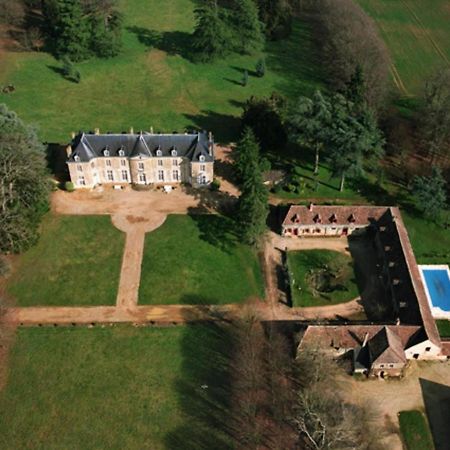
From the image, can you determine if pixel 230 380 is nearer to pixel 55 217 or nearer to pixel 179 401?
pixel 179 401

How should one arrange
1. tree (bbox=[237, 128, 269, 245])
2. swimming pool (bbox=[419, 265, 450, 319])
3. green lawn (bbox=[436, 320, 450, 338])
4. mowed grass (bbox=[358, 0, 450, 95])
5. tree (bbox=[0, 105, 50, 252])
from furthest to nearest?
mowed grass (bbox=[358, 0, 450, 95])
tree (bbox=[237, 128, 269, 245])
tree (bbox=[0, 105, 50, 252])
swimming pool (bbox=[419, 265, 450, 319])
green lawn (bbox=[436, 320, 450, 338])

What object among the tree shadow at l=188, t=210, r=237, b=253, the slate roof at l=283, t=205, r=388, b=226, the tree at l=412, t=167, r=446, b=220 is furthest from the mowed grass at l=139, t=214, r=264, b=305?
the tree at l=412, t=167, r=446, b=220

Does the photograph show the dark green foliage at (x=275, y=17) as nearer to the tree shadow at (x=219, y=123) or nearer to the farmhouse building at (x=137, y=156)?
the tree shadow at (x=219, y=123)

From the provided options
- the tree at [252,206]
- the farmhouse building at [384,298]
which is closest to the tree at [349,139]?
the farmhouse building at [384,298]

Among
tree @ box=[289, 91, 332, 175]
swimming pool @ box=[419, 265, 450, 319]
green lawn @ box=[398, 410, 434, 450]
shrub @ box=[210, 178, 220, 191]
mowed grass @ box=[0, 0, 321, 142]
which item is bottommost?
green lawn @ box=[398, 410, 434, 450]

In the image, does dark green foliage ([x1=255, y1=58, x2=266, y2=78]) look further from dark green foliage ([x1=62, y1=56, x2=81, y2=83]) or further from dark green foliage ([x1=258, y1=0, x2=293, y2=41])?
dark green foliage ([x1=62, y1=56, x2=81, y2=83])

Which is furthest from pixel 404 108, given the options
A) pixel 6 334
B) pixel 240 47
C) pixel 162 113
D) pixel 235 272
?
pixel 6 334
